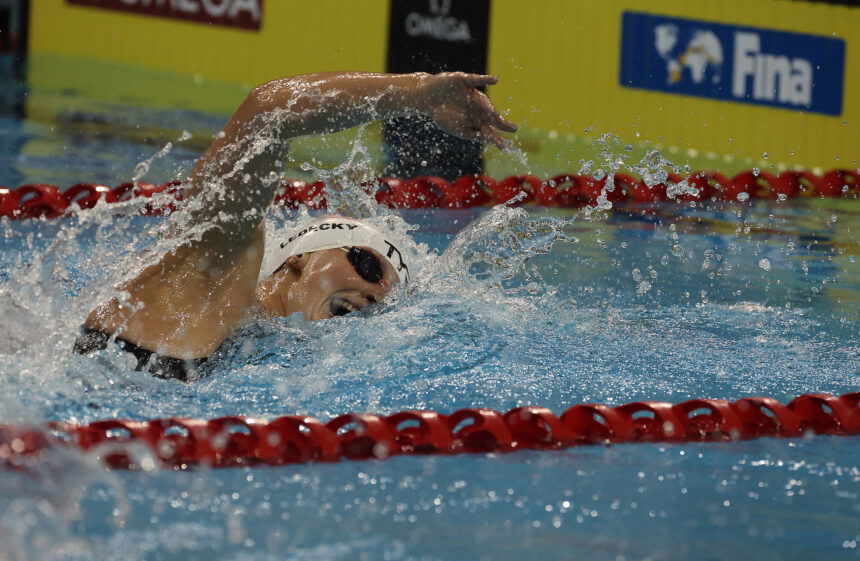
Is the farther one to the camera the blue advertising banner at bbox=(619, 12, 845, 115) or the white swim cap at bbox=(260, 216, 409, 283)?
the blue advertising banner at bbox=(619, 12, 845, 115)

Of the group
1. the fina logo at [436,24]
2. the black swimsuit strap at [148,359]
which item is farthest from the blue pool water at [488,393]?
the fina logo at [436,24]

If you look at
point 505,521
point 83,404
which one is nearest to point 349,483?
point 505,521

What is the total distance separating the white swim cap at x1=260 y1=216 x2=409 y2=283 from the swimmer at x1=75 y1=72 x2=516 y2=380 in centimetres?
29

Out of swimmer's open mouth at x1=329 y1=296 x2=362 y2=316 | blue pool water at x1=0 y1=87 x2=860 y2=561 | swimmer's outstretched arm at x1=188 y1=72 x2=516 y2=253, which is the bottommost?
blue pool water at x1=0 y1=87 x2=860 y2=561

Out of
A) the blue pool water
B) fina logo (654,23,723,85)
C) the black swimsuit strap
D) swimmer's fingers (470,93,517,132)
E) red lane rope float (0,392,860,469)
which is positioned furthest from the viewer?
fina logo (654,23,723,85)

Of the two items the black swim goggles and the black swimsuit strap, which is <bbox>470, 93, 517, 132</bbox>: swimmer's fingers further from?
the black swimsuit strap

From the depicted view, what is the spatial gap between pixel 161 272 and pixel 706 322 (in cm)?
183

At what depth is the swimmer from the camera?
2230 mm

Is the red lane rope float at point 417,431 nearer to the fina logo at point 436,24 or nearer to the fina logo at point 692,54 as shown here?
the fina logo at point 436,24

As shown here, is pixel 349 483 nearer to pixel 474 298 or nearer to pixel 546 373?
pixel 546 373

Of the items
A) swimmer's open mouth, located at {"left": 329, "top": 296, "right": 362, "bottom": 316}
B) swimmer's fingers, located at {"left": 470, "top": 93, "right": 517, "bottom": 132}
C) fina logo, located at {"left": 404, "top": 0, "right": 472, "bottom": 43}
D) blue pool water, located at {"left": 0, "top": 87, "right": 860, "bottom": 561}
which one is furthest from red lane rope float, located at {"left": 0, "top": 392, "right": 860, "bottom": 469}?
fina logo, located at {"left": 404, "top": 0, "right": 472, "bottom": 43}

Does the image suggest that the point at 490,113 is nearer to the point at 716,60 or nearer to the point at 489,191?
the point at 489,191

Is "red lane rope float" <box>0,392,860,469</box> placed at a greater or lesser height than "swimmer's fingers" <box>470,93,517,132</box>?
lesser

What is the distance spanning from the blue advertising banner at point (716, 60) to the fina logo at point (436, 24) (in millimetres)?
1168
